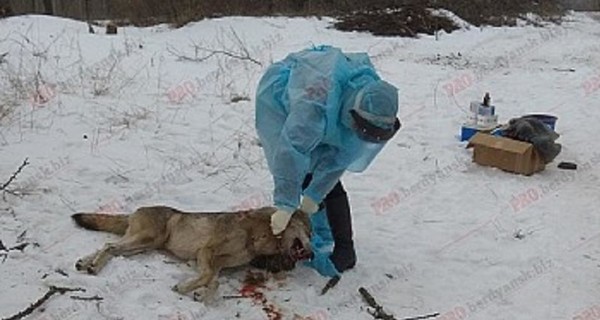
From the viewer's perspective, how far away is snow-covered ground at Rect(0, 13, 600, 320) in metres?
3.85

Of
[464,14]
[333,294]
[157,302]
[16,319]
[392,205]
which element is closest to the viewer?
[16,319]

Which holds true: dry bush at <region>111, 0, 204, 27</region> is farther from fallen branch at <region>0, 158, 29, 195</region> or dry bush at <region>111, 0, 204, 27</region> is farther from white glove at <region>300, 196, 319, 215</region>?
white glove at <region>300, 196, 319, 215</region>

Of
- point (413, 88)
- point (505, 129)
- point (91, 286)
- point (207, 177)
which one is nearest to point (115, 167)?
point (207, 177)

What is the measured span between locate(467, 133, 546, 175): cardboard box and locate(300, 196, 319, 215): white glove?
2562 millimetres

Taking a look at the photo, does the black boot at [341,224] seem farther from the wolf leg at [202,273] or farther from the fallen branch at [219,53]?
the fallen branch at [219,53]

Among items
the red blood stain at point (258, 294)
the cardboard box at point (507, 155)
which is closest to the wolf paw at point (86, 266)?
the red blood stain at point (258, 294)

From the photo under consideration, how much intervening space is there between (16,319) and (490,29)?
13310 millimetres

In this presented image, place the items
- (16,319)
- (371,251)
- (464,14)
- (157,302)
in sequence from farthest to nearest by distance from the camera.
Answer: (464,14) < (371,251) < (157,302) < (16,319)

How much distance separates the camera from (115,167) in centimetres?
543

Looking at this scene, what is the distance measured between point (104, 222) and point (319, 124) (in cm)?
141

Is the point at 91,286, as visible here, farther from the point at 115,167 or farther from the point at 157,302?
the point at 115,167

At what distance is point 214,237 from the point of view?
395cm

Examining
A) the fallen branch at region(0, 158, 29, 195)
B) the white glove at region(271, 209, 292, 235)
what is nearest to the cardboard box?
the white glove at region(271, 209, 292, 235)

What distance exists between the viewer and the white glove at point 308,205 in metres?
3.95
